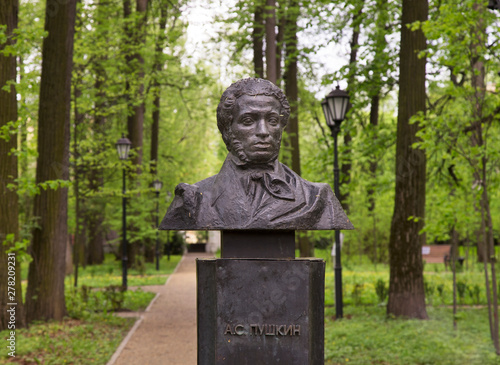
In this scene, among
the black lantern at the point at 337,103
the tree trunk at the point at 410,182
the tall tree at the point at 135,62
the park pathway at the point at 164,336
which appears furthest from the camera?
the tall tree at the point at 135,62

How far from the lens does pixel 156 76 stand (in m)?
18.2

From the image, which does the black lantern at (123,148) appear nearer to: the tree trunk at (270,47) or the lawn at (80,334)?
the lawn at (80,334)

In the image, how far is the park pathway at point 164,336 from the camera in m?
8.65

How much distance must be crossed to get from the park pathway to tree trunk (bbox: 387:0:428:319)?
4015mm

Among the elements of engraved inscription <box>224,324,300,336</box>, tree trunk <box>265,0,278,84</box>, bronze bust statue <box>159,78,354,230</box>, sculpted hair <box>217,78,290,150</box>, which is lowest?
engraved inscription <box>224,324,300,336</box>

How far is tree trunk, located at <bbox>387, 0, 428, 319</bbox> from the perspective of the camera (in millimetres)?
10070

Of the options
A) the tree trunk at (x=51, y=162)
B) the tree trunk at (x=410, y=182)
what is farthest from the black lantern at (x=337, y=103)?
the tree trunk at (x=51, y=162)

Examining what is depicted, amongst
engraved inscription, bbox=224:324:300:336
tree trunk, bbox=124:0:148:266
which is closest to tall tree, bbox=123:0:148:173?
tree trunk, bbox=124:0:148:266

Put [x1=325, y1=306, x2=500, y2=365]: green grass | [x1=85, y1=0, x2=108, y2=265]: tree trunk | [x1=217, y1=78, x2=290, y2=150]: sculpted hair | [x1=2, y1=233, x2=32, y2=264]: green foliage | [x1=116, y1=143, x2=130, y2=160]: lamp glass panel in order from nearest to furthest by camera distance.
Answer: [x1=217, y1=78, x2=290, y2=150]: sculpted hair, [x1=325, y1=306, x2=500, y2=365]: green grass, [x1=2, y1=233, x2=32, y2=264]: green foliage, [x1=85, y1=0, x2=108, y2=265]: tree trunk, [x1=116, y1=143, x2=130, y2=160]: lamp glass panel

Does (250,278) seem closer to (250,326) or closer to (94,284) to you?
(250,326)

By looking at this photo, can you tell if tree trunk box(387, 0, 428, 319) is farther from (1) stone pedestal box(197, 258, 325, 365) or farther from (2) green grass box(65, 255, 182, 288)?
(2) green grass box(65, 255, 182, 288)

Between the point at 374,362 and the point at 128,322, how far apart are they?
5840 millimetres

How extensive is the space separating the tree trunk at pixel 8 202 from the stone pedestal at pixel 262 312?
5.67m

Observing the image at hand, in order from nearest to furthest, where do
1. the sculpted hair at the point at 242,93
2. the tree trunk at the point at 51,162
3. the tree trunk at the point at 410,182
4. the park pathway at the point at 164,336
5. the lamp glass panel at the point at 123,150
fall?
1. the sculpted hair at the point at 242,93
2. the park pathway at the point at 164,336
3. the tree trunk at the point at 51,162
4. the tree trunk at the point at 410,182
5. the lamp glass panel at the point at 123,150
